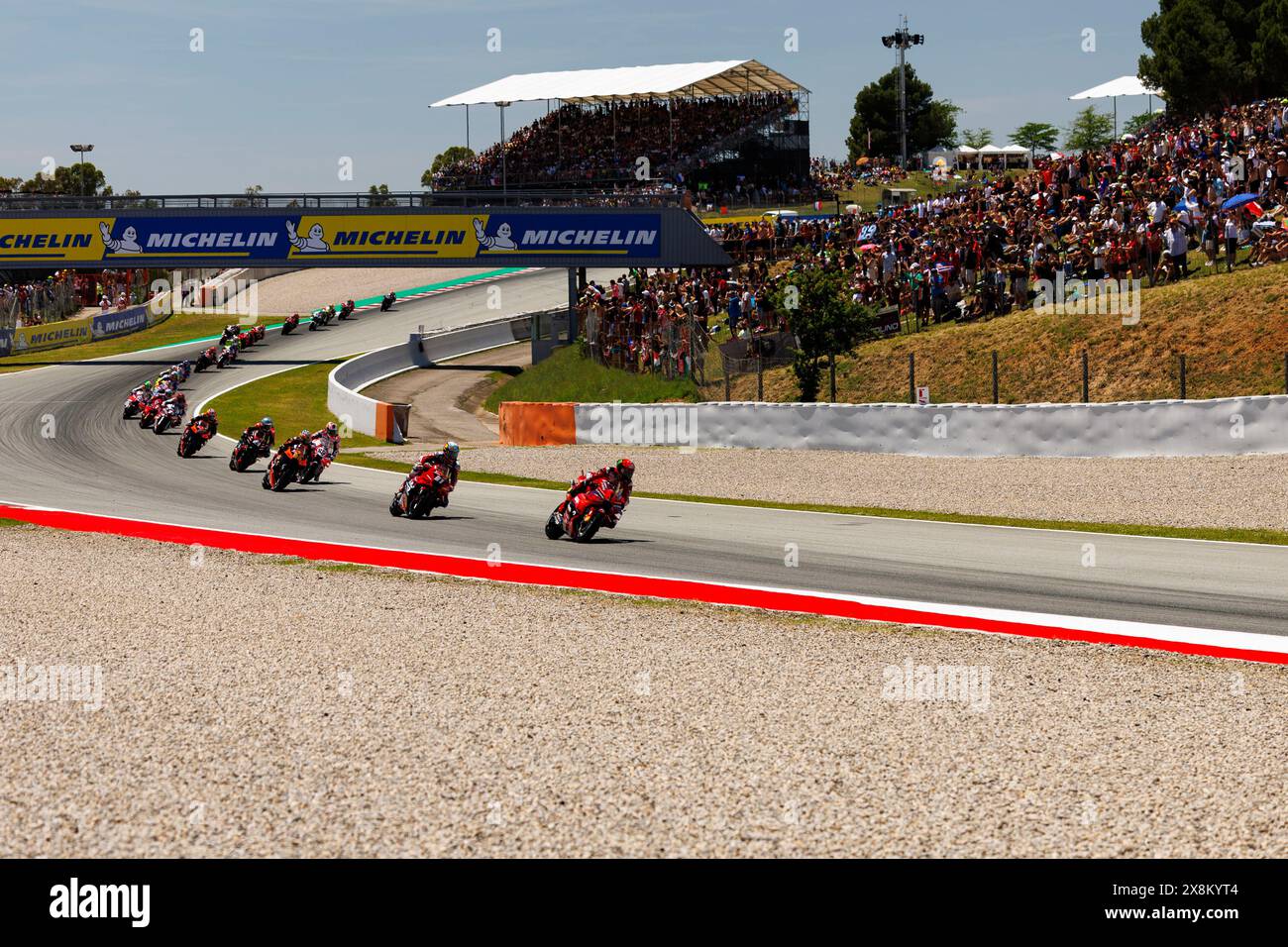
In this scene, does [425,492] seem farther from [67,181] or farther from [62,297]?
[67,181]

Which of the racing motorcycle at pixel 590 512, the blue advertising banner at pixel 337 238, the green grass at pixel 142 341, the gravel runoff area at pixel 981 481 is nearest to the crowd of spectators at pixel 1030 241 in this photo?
the blue advertising banner at pixel 337 238

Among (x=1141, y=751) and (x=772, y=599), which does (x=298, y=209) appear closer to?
(x=772, y=599)

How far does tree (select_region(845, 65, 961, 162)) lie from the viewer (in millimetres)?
107250

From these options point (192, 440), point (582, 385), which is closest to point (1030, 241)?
point (582, 385)

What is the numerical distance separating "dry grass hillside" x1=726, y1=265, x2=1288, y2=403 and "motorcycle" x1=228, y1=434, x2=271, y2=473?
12.3m

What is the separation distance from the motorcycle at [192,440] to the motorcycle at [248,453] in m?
2.64

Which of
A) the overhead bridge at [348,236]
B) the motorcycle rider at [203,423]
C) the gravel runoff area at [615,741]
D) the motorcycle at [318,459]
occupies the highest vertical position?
the overhead bridge at [348,236]

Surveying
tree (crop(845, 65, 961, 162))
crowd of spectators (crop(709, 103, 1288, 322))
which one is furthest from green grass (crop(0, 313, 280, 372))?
tree (crop(845, 65, 961, 162))

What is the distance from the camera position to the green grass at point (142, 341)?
1922 inches

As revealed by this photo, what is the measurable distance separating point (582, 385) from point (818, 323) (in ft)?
30.6

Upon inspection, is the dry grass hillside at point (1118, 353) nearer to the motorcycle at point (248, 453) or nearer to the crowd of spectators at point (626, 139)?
the motorcycle at point (248, 453)

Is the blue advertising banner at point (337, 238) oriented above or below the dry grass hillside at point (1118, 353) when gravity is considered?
above

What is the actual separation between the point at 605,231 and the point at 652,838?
38111 millimetres

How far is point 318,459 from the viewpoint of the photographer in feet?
71.2
